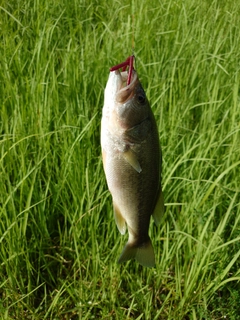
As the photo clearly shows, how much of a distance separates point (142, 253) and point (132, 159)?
0.27 meters

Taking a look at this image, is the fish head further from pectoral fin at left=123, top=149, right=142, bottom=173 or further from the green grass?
the green grass

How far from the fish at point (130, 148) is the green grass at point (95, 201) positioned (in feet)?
2.56

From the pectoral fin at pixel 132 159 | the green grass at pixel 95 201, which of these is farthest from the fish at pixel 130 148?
the green grass at pixel 95 201

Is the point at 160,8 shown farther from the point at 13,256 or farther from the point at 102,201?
the point at 13,256

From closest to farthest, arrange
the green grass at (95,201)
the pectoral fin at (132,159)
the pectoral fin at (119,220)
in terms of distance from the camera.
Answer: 1. the pectoral fin at (132,159)
2. the pectoral fin at (119,220)
3. the green grass at (95,201)

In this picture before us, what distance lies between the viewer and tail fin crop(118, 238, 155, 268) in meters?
1.14

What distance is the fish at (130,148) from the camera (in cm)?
103

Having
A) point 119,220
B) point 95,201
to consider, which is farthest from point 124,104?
point 95,201

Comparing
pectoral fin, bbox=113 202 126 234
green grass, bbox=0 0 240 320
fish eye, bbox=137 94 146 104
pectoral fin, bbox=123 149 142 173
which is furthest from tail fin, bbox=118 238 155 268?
green grass, bbox=0 0 240 320

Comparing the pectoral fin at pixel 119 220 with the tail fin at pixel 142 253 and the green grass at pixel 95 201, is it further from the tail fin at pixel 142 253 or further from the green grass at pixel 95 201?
the green grass at pixel 95 201

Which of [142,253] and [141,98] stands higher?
[141,98]

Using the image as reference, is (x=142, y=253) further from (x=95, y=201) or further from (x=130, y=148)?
(x=95, y=201)

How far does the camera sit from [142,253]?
1.15m

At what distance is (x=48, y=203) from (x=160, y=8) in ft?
5.80
